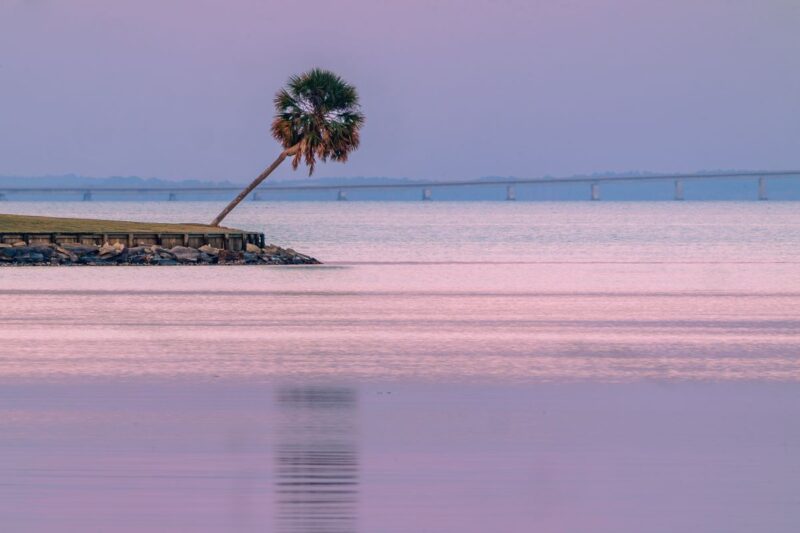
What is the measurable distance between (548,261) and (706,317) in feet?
123

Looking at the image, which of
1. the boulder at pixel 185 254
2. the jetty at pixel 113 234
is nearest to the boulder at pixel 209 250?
the boulder at pixel 185 254

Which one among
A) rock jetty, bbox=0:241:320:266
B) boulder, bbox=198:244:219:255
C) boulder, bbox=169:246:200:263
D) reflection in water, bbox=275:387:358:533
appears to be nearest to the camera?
reflection in water, bbox=275:387:358:533

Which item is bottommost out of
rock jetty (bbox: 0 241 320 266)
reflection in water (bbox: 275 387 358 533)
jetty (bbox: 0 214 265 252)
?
reflection in water (bbox: 275 387 358 533)

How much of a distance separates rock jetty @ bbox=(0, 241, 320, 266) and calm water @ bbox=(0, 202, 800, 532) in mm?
17647

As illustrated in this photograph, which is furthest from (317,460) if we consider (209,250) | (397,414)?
(209,250)

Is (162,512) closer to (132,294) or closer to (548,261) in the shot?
(132,294)

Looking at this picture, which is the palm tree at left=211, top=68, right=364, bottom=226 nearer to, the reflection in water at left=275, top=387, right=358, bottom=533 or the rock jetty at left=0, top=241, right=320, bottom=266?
the rock jetty at left=0, top=241, right=320, bottom=266

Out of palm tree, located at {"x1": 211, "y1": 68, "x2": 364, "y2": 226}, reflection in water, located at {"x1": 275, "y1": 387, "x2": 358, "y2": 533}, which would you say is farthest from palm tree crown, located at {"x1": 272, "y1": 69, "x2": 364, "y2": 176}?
reflection in water, located at {"x1": 275, "y1": 387, "x2": 358, "y2": 533}

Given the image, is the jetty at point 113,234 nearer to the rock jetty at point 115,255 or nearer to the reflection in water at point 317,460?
the rock jetty at point 115,255

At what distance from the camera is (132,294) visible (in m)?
36.3

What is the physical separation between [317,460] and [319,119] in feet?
171

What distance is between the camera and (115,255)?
52625mm

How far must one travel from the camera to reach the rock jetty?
51.9 metres

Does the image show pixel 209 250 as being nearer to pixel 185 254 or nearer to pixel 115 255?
pixel 185 254
